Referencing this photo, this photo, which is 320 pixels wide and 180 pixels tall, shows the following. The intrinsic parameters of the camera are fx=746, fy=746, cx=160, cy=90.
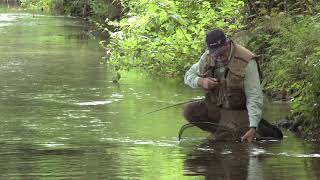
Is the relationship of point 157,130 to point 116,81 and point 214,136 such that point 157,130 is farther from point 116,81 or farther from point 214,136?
point 116,81

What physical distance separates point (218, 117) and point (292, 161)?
1.33 meters

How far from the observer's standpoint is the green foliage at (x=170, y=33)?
13414 millimetres

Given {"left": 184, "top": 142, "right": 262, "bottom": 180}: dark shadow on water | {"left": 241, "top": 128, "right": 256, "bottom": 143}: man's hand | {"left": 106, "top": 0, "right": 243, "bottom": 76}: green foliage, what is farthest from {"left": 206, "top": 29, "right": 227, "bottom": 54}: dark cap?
{"left": 106, "top": 0, "right": 243, "bottom": 76}: green foliage

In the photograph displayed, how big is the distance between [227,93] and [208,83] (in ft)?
0.82

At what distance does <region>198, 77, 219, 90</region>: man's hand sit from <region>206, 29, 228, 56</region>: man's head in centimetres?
31

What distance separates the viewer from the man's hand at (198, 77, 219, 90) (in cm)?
729

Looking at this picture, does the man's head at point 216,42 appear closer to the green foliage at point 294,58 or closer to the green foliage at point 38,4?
the green foliage at point 294,58

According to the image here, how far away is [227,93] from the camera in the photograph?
24.3 feet

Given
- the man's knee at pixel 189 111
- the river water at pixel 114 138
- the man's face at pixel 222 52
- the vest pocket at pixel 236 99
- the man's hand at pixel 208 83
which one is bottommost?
the river water at pixel 114 138

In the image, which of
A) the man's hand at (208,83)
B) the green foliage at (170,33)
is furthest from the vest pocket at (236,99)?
the green foliage at (170,33)

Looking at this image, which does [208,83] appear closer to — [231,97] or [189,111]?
[231,97]

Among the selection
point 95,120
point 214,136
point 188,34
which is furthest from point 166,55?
point 214,136

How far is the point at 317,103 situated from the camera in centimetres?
780

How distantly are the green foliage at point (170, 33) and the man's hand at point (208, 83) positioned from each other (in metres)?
5.78
